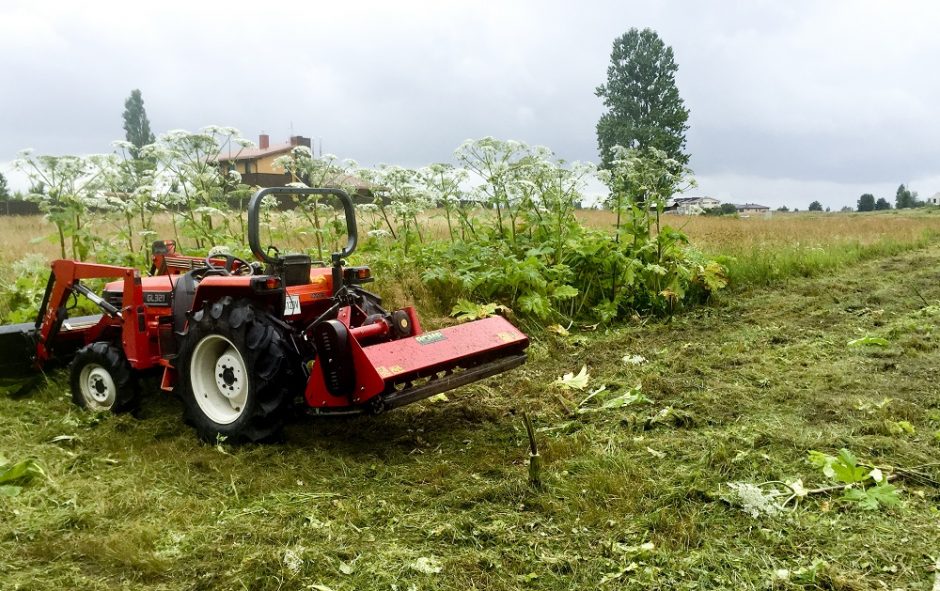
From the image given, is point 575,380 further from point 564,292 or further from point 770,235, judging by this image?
point 770,235

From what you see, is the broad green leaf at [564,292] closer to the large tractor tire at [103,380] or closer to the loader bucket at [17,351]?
the large tractor tire at [103,380]

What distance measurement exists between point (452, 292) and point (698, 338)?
2.33 m

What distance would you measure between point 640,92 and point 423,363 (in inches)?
1497

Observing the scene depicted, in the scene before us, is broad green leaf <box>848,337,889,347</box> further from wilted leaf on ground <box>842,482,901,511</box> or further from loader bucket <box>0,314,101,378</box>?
loader bucket <box>0,314,101,378</box>

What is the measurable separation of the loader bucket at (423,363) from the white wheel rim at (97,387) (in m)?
1.81

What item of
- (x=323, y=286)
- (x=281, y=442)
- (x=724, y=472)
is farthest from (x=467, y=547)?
(x=323, y=286)

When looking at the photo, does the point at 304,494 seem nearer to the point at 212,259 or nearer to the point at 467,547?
the point at 467,547

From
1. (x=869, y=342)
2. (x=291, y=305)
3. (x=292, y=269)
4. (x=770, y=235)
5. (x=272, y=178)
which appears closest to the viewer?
(x=291, y=305)

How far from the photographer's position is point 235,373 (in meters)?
4.22

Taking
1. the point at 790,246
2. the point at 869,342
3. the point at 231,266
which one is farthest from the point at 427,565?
the point at 790,246

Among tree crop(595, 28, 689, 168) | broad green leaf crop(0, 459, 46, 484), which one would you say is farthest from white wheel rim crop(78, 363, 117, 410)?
tree crop(595, 28, 689, 168)

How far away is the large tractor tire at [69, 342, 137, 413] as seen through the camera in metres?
4.80

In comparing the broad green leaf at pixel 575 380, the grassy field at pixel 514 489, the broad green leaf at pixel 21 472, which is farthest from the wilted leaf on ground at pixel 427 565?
the broad green leaf at pixel 575 380

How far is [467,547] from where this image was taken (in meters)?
2.94
